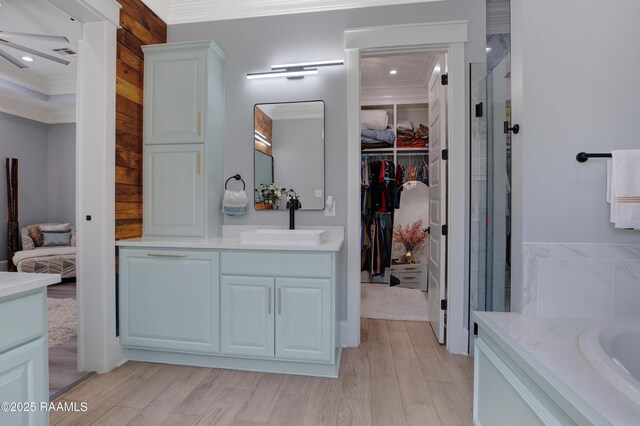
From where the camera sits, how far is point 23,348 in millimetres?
1047

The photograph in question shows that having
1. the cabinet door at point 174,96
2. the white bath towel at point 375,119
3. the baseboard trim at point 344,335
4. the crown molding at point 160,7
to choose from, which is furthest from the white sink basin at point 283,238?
the white bath towel at point 375,119

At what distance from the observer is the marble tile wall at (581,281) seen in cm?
134

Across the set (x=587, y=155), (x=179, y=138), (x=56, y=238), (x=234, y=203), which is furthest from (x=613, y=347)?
(x=56, y=238)

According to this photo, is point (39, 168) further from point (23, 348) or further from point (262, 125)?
point (23, 348)

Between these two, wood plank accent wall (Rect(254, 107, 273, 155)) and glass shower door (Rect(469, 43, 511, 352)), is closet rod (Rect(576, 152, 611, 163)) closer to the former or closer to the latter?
glass shower door (Rect(469, 43, 511, 352))

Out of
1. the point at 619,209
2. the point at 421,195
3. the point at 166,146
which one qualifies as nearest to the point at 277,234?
the point at 166,146

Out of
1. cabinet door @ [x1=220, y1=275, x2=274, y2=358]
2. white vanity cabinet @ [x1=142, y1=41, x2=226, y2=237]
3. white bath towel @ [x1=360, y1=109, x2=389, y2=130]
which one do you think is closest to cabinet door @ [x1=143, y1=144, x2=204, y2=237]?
white vanity cabinet @ [x1=142, y1=41, x2=226, y2=237]

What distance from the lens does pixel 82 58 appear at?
83.7 inches

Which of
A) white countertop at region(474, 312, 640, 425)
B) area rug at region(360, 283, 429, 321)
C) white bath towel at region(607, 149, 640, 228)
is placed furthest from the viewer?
area rug at region(360, 283, 429, 321)

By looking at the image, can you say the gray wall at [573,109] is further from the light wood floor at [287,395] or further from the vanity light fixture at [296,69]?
the vanity light fixture at [296,69]

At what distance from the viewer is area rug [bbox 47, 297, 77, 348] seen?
8.55ft

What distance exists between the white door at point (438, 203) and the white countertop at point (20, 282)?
8.00ft

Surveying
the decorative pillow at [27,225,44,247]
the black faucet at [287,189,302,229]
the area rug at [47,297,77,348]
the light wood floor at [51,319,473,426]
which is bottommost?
the light wood floor at [51,319,473,426]

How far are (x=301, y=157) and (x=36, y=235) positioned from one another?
4.64 metres
